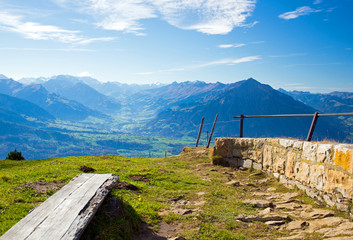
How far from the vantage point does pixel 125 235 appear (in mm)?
5172

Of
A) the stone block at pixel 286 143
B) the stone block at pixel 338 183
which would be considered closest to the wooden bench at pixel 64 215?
the stone block at pixel 338 183

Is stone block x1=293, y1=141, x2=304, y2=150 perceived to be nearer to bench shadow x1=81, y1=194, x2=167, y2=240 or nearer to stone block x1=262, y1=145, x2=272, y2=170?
stone block x1=262, y1=145, x2=272, y2=170

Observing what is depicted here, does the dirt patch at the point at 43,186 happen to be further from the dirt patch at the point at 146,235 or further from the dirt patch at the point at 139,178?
the dirt patch at the point at 146,235

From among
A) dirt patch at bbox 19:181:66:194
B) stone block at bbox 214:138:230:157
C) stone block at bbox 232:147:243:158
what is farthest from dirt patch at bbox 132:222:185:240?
stone block at bbox 214:138:230:157

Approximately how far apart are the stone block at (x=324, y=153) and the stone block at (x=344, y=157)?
0.24 m

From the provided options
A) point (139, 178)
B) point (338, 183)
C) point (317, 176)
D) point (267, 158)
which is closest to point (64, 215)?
point (338, 183)

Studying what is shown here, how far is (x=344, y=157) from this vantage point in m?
6.38

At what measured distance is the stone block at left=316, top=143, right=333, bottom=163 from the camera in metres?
7.06

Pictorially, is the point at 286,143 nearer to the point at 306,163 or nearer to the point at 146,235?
the point at 306,163

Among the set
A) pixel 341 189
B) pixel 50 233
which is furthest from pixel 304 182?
pixel 50 233

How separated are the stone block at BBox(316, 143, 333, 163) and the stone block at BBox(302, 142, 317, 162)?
205 millimetres

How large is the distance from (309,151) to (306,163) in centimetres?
43

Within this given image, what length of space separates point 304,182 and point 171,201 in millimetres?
4491

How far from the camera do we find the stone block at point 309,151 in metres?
7.84
